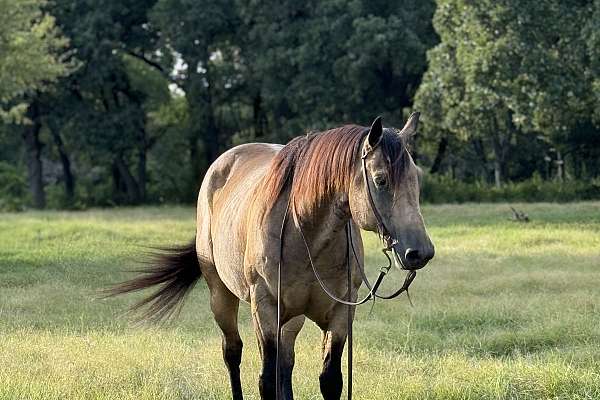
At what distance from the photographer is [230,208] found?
5.78 metres

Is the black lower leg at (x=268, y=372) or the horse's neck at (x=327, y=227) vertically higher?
the horse's neck at (x=327, y=227)

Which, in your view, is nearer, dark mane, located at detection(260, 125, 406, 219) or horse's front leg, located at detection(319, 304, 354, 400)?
dark mane, located at detection(260, 125, 406, 219)

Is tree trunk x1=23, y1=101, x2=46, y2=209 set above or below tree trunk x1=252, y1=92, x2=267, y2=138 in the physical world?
below

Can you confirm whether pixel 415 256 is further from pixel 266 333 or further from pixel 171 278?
pixel 171 278

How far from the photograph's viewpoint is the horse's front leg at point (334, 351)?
4.91 metres

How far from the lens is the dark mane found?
429cm

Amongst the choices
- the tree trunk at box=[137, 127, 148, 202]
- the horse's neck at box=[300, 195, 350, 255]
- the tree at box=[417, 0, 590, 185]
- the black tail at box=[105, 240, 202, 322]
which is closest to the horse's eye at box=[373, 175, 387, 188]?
the horse's neck at box=[300, 195, 350, 255]

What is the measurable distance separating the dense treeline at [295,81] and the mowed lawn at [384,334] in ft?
25.0

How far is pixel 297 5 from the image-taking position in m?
30.5

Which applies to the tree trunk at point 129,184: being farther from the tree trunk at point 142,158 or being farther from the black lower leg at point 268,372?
the black lower leg at point 268,372

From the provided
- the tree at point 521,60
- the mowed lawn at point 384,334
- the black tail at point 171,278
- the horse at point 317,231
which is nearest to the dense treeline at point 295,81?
the tree at point 521,60

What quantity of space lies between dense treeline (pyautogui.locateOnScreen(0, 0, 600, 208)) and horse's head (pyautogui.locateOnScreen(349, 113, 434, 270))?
16091 millimetres

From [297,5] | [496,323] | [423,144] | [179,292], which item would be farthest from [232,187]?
[423,144]

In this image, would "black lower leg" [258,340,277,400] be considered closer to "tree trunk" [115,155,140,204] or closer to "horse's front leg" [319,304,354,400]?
"horse's front leg" [319,304,354,400]
